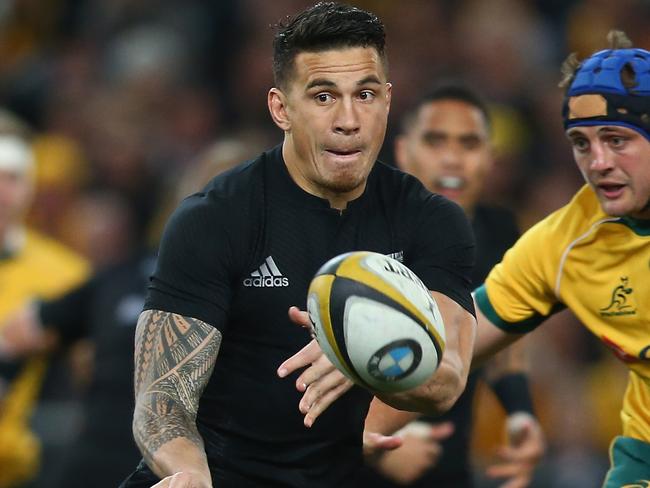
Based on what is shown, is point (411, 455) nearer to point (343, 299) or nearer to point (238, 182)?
point (238, 182)

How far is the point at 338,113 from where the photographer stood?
4.44m

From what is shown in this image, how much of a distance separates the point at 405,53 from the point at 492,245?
4915 mm

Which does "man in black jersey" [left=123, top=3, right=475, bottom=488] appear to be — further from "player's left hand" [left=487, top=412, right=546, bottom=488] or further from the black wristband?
the black wristband

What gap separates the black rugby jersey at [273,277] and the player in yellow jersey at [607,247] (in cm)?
61

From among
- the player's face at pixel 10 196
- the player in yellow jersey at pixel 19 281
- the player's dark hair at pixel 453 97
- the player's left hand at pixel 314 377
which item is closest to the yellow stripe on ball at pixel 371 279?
the player's left hand at pixel 314 377

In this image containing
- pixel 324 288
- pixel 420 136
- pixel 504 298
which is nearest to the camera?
pixel 324 288

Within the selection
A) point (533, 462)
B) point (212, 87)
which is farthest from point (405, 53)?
point (533, 462)

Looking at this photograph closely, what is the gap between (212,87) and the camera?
12141mm

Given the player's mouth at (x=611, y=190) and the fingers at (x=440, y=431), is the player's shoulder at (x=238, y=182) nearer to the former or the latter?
the player's mouth at (x=611, y=190)

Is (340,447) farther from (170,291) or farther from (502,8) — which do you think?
(502,8)

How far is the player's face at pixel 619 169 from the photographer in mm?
4871

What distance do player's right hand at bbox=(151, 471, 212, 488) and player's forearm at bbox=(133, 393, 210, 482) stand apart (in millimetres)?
26

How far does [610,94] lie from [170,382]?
182 cm

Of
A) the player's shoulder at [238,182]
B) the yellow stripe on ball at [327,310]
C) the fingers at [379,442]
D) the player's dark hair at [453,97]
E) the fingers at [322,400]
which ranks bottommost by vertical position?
the fingers at [379,442]
